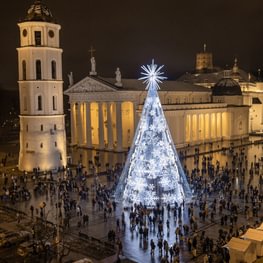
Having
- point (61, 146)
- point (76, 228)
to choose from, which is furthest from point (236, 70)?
point (76, 228)

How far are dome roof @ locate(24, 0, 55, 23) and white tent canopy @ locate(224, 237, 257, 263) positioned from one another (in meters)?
Answer: 27.6

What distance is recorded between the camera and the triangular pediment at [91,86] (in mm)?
52250

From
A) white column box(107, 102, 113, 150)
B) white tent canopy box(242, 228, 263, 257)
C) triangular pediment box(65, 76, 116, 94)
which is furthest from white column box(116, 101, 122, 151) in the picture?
white tent canopy box(242, 228, 263, 257)

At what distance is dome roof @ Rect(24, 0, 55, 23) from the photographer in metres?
38.2

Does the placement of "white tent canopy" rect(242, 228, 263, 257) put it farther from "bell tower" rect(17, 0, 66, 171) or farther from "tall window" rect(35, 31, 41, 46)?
"tall window" rect(35, 31, 41, 46)

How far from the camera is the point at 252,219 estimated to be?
24891 millimetres

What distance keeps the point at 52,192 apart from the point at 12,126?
54239 millimetres

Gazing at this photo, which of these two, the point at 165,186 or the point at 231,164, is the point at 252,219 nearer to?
the point at 165,186

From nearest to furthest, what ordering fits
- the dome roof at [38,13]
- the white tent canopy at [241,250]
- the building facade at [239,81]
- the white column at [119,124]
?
1. the white tent canopy at [241,250]
2. the dome roof at [38,13]
3. the white column at [119,124]
4. the building facade at [239,81]

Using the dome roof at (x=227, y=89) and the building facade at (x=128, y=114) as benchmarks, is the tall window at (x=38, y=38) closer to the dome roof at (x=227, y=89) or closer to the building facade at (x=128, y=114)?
the building facade at (x=128, y=114)

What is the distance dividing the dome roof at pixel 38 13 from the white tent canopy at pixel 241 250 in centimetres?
2764

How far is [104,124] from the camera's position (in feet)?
177

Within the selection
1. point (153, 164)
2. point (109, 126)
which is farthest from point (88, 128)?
point (153, 164)

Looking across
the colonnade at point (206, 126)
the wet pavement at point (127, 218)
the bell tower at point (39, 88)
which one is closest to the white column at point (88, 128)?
the wet pavement at point (127, 218)
